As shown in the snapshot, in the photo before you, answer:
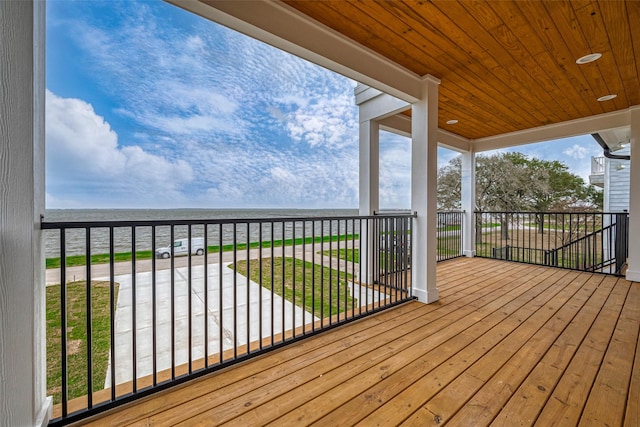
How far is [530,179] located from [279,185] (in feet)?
39.4

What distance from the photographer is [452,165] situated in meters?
10.5

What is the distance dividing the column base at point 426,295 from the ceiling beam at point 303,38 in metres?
2.17

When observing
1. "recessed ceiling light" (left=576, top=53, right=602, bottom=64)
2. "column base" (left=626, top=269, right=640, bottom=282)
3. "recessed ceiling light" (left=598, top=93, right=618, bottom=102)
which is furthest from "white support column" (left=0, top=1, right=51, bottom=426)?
"column base" (left=626, top=269, right=640, bottom=282)

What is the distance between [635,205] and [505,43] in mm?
3419

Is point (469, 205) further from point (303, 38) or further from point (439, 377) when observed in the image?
point (303, 38)

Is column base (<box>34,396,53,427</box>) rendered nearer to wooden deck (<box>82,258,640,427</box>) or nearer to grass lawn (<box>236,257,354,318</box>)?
wooden deck (<box>82,258,640,427</box>)

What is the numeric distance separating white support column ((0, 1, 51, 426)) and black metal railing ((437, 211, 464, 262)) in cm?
523

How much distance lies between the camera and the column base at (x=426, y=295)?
2.90 meters

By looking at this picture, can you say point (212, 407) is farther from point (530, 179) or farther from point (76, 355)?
point (530, 179)

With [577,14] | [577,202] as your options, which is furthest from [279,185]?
[577,14]

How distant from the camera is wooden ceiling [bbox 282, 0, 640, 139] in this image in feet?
6.19

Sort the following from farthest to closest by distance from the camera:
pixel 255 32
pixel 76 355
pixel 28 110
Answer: pixel 76 355 < pixel 255 32 < pixel 28 110

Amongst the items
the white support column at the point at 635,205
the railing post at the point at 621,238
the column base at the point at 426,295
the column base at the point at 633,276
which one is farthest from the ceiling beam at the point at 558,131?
the column base at the point at 426,295

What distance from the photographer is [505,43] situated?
2.29 metres
